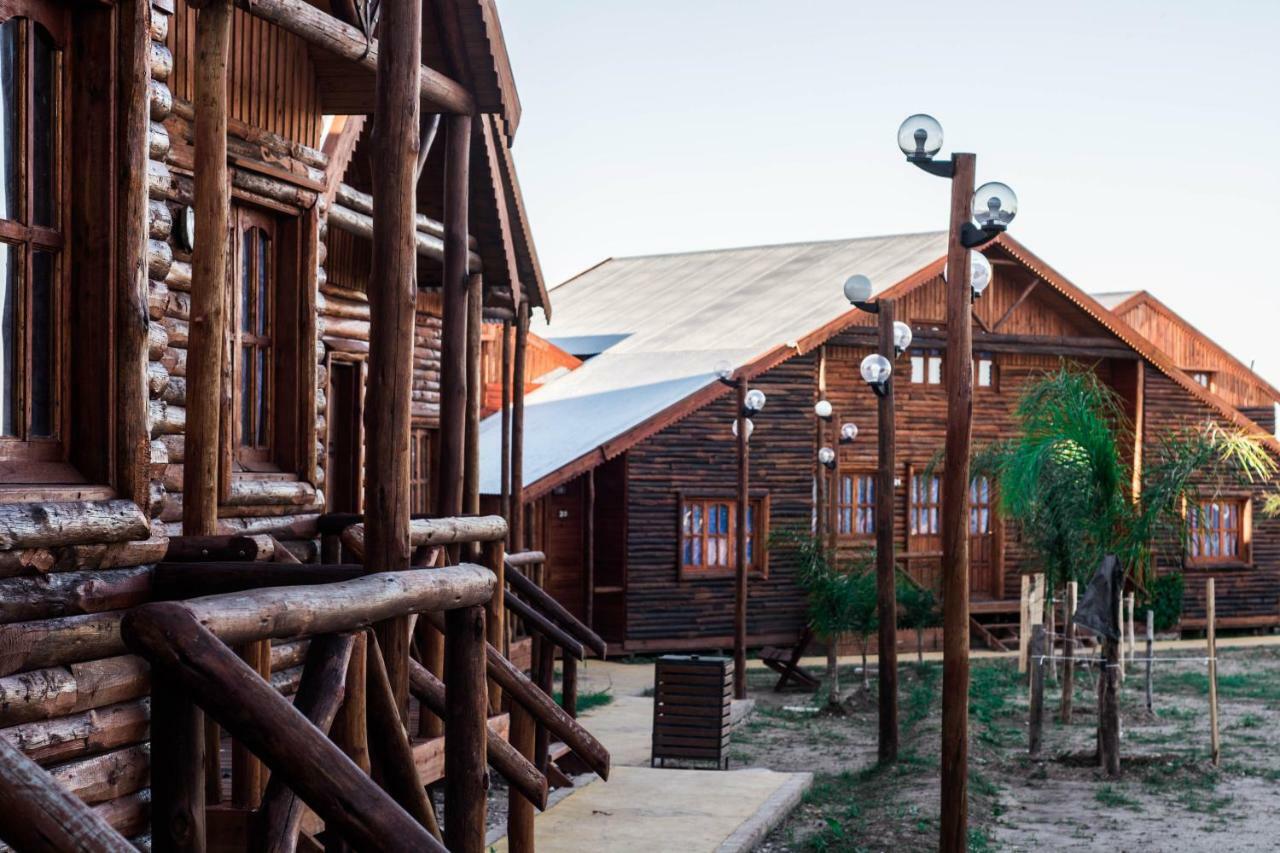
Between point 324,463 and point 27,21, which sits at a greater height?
point 27,21

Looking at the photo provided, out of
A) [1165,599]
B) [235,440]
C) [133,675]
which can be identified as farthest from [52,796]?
[1165,599]

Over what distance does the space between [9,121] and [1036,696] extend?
1167 cm

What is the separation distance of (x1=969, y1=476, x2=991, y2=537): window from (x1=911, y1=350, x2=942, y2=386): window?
1.91m

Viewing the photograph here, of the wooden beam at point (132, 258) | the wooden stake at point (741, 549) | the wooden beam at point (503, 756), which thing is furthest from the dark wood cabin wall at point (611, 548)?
the wooden beam at point (132, 258)

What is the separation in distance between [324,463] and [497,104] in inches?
104

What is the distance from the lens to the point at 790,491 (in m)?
25.8

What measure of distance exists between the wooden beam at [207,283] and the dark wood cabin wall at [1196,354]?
97.2 feet

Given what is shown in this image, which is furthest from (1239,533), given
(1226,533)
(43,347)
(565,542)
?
(43,347)

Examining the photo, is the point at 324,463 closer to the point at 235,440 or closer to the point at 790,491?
the point at 235,440

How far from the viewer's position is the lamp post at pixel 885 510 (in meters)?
14.7

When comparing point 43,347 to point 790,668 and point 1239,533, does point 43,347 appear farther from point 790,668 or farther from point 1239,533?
point 1239,533

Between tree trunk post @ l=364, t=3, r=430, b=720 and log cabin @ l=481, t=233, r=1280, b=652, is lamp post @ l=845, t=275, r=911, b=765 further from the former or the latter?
tree trunk post @ l=364, t=3, r=430, b=720

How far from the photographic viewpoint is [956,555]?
10.1m

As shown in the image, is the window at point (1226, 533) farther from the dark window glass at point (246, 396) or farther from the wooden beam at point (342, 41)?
the dark window glass at point (246, 396)
